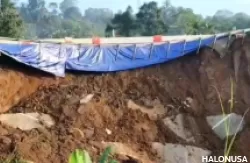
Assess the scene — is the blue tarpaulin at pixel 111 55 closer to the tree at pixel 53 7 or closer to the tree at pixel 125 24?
the tree at pixel 125 24

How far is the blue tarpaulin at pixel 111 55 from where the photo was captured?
13672 mm

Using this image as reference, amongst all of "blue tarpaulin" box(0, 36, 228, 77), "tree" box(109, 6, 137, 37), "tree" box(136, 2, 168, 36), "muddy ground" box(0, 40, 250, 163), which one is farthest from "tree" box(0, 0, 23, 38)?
"muddy ground" box(0, 40, 250, 163)

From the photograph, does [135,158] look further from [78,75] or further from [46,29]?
[46,29]

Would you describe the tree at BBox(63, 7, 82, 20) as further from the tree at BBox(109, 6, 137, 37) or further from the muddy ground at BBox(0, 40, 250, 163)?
the muddy ground at BBox(0, 40, 250, 163)

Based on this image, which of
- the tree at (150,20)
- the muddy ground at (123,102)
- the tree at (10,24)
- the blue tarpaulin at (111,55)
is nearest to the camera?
the muddy ground at (123,102)

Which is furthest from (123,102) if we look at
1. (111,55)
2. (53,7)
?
(53,7)

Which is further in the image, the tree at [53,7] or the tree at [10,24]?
the tree at [53,7]

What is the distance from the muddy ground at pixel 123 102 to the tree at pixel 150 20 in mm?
19862

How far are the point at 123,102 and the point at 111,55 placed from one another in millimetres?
1832

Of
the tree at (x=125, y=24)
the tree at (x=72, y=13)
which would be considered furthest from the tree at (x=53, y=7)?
the tree at (x=125, y=24)

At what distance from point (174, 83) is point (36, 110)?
12.4ft

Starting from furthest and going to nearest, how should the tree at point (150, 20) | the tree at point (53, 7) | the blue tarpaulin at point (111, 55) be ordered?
the tree at point (53, 7) → the tree at point (150, 20) → the blue tarpaulin at point (111, 55)

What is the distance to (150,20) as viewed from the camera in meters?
33.9

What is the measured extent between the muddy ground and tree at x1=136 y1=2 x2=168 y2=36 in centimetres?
1986
